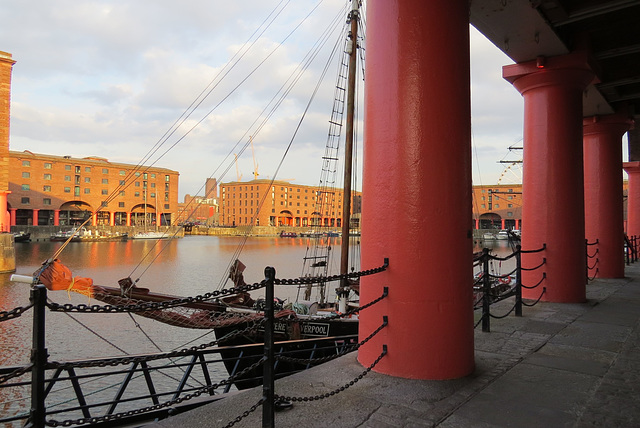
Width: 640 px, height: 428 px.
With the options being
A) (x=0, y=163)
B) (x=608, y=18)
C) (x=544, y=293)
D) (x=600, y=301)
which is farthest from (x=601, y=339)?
(x=0, y=163)

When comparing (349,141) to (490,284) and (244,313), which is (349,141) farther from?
(490,284)

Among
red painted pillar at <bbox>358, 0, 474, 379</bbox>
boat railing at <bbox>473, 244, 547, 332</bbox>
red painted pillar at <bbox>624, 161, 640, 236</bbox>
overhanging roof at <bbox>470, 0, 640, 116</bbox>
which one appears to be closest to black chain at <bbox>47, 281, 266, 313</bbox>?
red painted pillar at <bbox>358, 0, 474, 379</bbox>

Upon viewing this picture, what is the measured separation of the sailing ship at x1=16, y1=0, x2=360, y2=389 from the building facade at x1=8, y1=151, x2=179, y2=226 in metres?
64.5

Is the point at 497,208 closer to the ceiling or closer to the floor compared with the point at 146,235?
closer to the ceiling

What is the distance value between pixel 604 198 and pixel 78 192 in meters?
87.3

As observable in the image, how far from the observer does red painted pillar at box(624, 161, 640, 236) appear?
1561 centimetres

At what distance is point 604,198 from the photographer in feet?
33.7

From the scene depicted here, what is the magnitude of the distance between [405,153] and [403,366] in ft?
A: 5.46

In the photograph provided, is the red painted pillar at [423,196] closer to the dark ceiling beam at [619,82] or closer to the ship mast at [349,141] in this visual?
the dark ceiling beam at [619,82]

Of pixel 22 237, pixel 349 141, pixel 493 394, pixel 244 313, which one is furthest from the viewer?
pixel 22 237

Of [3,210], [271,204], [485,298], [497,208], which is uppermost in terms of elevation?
[271,204]

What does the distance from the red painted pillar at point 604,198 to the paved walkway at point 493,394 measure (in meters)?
6.63

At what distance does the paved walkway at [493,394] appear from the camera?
254 cm

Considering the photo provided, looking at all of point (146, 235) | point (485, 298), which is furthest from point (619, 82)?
point (146, 235)
